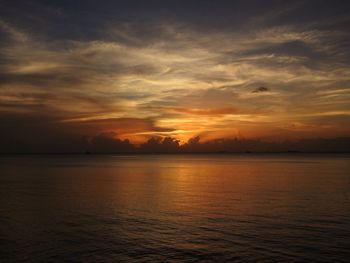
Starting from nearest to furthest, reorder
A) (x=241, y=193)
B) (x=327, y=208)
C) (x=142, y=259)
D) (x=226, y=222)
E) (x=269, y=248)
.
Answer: (x=142, y=259)
(x=269, y=248)
(x=226, y=222)
(x=327, y=208)
(x=241, y=193)

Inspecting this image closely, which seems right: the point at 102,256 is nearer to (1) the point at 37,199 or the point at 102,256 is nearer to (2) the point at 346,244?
(2) the point at 346,244

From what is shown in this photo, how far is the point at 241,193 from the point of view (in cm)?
5778

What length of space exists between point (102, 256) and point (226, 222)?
549 inches

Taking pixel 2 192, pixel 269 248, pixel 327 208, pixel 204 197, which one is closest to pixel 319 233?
pixel 269 248

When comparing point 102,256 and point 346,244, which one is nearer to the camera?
point 102,256

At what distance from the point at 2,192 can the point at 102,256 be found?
41678 millimetres

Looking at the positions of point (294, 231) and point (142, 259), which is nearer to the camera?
point (142, 259)

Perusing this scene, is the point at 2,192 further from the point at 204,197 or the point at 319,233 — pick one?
the point at 319,233

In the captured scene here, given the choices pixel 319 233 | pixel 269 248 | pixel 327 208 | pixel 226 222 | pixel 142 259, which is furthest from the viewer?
pixel 327 208

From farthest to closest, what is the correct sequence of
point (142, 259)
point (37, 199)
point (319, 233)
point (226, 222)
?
point (37, 199)
point (226, 222)
point (319, 233)
point (142, 259)

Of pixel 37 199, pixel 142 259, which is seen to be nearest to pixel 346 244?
pixel 142 259

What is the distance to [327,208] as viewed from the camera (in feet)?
138

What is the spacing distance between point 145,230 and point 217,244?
7106 mm

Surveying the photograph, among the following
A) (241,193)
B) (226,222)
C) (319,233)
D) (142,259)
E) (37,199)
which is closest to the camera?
(142,259)
